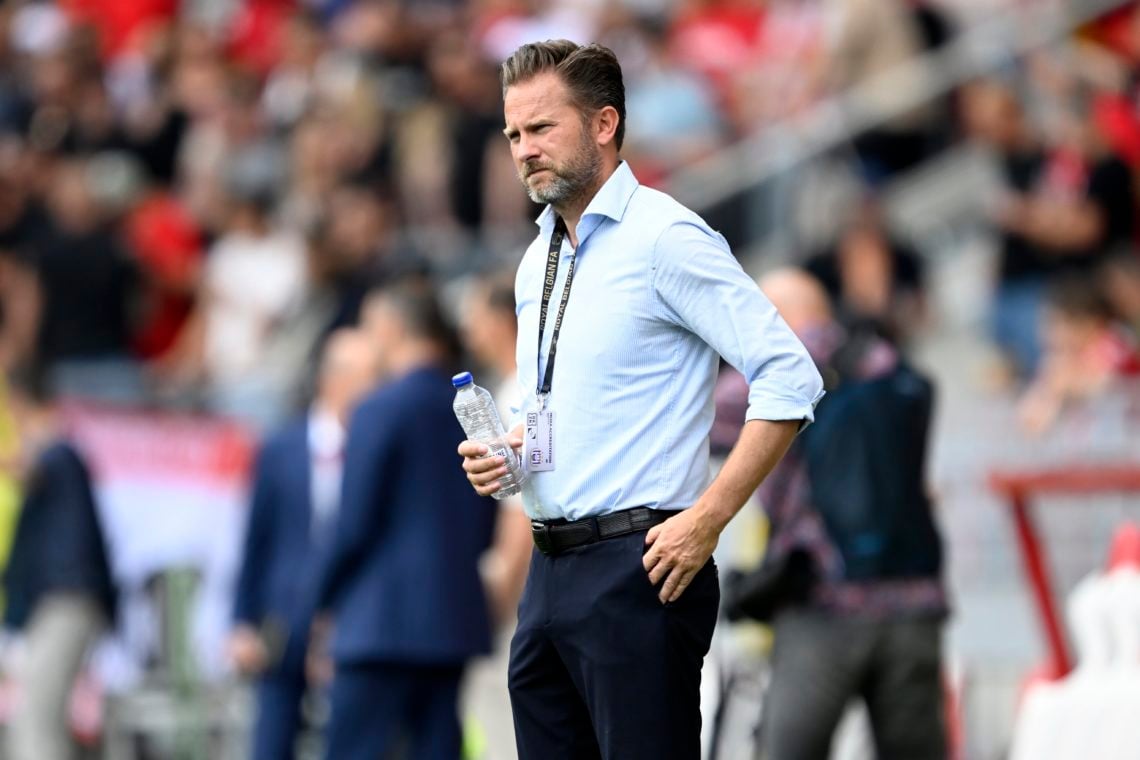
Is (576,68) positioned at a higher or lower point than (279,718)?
higher

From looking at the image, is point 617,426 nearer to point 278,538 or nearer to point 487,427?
point 487,427

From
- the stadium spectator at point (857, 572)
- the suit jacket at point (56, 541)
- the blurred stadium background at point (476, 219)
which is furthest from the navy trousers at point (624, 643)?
the suit jacket at point (56, 541)

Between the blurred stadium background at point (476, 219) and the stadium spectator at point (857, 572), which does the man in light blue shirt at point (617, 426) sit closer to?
the stadium spectator at point (857, 572)

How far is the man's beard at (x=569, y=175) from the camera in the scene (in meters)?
4.76

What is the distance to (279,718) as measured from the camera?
8.99 meters

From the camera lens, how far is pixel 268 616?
927 centimetres

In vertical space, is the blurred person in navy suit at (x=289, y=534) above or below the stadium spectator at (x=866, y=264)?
below

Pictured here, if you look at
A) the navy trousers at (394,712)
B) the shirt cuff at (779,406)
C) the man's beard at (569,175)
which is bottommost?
the navy trousers at (394,712)

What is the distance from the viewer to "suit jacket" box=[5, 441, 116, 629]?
9.78m

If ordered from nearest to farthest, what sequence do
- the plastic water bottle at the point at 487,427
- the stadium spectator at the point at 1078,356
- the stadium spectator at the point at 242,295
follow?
the plastic water bottle at the point at 487,427 → the stadium spectator at the point at 1078,356 → the stadium spectator at the point at 242,295

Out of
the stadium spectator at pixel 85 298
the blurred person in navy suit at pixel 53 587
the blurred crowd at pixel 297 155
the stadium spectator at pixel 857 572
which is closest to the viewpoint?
the stadium spectator at pixel 857 572

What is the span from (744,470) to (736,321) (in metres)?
0.32

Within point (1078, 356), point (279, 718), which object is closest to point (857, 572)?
point (279, 718)

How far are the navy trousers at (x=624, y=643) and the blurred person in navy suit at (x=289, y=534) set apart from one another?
14.3 ft
